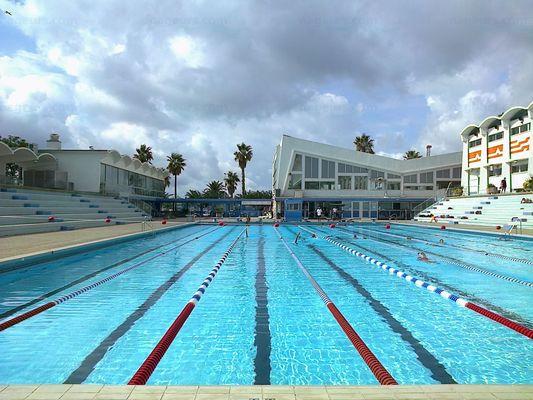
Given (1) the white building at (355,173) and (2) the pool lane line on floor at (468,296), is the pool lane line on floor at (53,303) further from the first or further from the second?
(1) the white building at (355,173)

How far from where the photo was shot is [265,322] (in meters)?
5.25

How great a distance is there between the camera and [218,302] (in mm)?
6176

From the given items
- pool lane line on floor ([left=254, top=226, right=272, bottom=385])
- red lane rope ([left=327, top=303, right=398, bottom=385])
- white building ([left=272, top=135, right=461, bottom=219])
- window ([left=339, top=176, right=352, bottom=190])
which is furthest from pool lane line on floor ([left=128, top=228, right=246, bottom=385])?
window ([left=339, top=176, right=352, bottom=190])

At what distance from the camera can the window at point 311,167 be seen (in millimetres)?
39438

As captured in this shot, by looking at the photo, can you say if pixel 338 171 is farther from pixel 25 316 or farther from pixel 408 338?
pixel 25 316

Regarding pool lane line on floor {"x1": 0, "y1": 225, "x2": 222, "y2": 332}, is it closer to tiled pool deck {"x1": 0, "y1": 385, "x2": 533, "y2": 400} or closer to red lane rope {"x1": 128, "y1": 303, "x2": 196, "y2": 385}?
red lane rope {"x1": 128, "y1": 303, "x2": 196, "y2": 385}

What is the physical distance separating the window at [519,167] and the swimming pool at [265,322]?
67.4ft

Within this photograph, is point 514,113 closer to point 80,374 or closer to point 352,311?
point 352,311

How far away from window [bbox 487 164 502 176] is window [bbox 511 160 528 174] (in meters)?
1.55

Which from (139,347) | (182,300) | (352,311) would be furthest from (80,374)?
(352,311)

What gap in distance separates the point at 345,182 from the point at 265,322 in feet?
116

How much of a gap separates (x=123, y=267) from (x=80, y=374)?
5.96m

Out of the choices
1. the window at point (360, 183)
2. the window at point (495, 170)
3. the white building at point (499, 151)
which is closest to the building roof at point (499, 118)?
the white building at point (499, 151)

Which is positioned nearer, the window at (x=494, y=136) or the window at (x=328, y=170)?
the window at (x=494, y=136)
